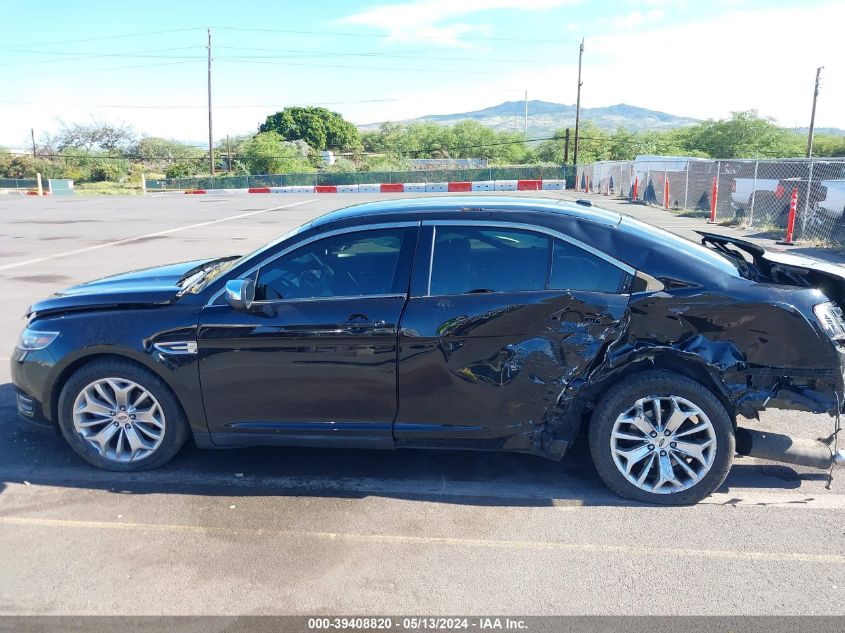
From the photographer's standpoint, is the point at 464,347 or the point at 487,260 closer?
the point at 464,347

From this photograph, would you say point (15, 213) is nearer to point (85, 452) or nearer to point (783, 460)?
point (85, 452)

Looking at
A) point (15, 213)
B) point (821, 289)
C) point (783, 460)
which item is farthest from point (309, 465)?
point (15, 213)

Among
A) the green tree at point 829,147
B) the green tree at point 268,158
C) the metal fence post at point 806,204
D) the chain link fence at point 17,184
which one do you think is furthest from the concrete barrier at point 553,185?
the chain link fence at point 17,184

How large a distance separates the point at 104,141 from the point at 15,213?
76663mm

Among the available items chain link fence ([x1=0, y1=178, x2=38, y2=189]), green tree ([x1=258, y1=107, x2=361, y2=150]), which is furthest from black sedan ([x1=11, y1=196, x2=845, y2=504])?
green tree ([x1=258, y1=107, x2=361, y2=150])

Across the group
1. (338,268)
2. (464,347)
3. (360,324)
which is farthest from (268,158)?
(464,347)

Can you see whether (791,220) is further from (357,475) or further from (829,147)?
(829,147)

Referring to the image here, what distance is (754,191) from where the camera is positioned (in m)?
18.9

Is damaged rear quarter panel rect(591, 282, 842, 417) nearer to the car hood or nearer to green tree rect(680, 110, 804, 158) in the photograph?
the car hood

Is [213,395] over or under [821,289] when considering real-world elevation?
under

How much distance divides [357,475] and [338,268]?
132 centimetres

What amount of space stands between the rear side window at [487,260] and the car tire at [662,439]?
0.82 metres

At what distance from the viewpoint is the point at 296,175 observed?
5769cm

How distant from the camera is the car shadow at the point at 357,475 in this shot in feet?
13.8
